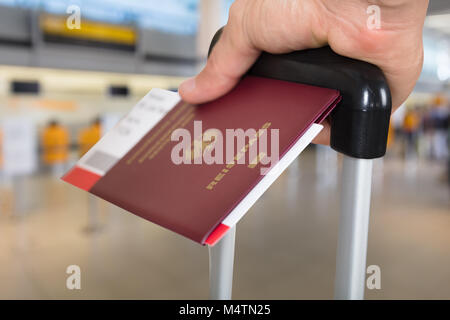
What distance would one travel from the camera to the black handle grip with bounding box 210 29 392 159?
36 centimetres

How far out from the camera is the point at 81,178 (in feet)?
1.55

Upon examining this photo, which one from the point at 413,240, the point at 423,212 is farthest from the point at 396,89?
the point at 423,212

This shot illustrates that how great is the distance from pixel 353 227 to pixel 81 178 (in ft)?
1.00

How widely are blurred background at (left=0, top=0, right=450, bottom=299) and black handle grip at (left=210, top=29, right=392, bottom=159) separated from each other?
5.2 inches

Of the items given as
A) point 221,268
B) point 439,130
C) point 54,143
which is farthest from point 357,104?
point 439,130

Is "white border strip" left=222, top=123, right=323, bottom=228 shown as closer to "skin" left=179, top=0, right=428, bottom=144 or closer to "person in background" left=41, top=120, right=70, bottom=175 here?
"skin" left=179, top=0, right=428, bottom=144

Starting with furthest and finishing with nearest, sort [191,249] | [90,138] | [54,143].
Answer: [54,143]
[90,138]
[191,249]

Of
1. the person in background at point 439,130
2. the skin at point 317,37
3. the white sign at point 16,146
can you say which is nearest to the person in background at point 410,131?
the person in background at point 439,130

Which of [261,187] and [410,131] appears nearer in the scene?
[261,187]

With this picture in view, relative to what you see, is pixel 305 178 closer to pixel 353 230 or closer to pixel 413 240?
pixel 413 240

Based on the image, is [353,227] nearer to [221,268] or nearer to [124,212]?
[221,268]

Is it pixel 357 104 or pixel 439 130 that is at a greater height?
pixel 439 130

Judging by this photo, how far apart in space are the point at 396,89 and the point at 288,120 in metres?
0.14

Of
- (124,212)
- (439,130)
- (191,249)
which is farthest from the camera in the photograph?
(439,130)
